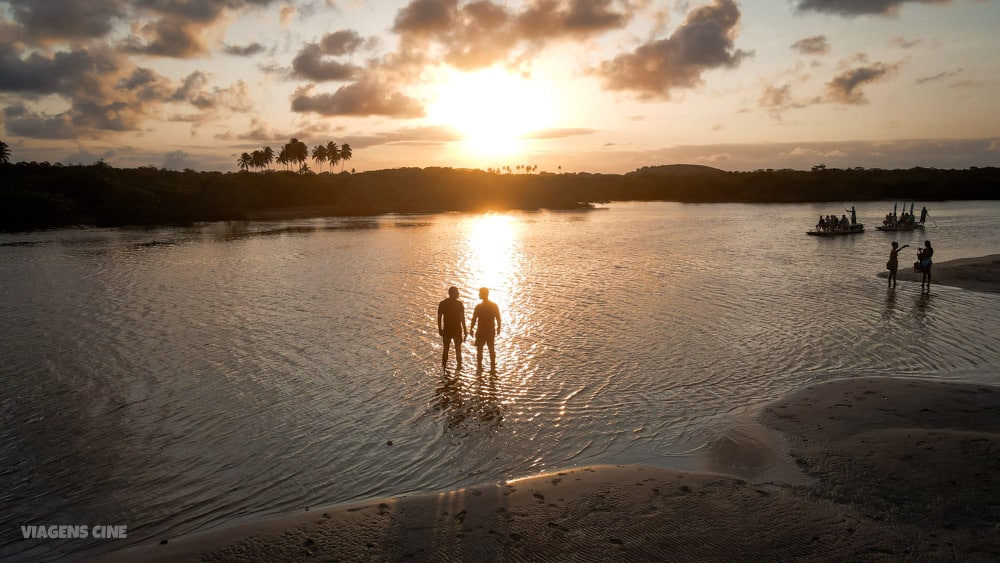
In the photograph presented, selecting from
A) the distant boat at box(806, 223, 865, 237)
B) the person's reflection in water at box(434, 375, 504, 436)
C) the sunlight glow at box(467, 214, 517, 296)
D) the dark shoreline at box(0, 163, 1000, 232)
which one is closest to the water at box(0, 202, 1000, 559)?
the person's reflection in water at box(434, 375, 504, 436)

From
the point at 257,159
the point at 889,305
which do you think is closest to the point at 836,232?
the point at 889,305

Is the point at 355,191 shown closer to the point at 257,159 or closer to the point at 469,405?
the point at 257,159

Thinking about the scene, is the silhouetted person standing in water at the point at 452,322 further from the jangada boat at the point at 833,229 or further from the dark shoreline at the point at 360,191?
the dark shoreline at the point at 360,191

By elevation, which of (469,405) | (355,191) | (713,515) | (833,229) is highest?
(355,191)

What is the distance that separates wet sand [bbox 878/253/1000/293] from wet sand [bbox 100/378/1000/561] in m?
18.5

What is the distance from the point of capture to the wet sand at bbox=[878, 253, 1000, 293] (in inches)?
930

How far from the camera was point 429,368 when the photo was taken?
45.9 feet

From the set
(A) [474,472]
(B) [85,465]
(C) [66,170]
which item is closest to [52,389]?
(B) [85,465]

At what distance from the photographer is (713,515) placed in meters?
7.02

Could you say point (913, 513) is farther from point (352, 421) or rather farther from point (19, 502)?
point (19, 502)

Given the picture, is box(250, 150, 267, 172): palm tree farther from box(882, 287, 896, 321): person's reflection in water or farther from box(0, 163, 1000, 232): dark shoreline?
box(882, 287, 896, 321): person's reflection in water

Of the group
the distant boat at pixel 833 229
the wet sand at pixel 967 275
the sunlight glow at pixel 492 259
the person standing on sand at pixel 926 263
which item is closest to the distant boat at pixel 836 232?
the distant boat at pixel 833 229

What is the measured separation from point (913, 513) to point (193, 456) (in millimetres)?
10342

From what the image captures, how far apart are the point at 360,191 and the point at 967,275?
10396 cm
